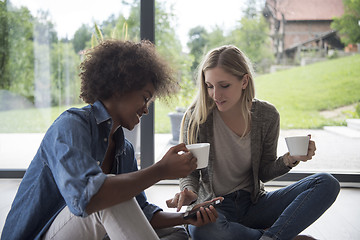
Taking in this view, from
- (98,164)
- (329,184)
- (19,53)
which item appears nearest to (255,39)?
(329,184)

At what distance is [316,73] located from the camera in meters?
3.62

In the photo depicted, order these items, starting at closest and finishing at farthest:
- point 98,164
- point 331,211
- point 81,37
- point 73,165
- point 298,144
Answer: point 73,165, point 98,164, point 298,144, point 331,211, point 81,37

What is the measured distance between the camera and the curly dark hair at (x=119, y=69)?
1.48m

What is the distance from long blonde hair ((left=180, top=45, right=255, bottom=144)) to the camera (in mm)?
2008

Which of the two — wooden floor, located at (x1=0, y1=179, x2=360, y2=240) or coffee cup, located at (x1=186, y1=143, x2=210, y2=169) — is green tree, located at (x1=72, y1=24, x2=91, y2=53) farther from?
coffee cup, located at (x1=186, y1=143, x2=210, y2=169)

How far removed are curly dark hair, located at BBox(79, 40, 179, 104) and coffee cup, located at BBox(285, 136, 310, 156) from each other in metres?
0.64

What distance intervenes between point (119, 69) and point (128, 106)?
5.3 inches

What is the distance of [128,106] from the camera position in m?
1.50

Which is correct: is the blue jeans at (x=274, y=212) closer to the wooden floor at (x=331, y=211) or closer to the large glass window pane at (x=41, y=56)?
the wooden floor at (x=331, y=211)

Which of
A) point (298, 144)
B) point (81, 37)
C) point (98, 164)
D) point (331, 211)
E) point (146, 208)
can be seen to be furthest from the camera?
point (81, 37)

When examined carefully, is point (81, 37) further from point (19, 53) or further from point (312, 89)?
point (312, 89)

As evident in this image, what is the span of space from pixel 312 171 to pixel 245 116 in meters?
1.72

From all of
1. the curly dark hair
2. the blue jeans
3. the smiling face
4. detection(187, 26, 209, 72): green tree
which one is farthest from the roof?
the smiling face

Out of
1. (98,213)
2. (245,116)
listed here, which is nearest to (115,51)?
(98,213)
